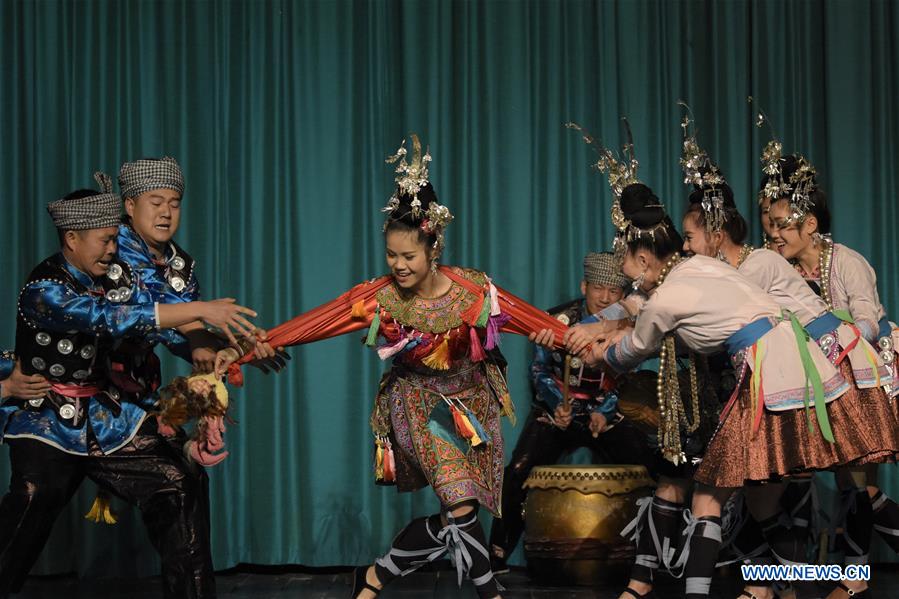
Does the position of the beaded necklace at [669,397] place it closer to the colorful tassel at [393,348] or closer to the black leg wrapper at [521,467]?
the colorful tassel at [393,348]

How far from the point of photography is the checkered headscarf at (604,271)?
5184 millimetres

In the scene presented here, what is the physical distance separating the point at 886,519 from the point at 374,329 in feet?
7.30

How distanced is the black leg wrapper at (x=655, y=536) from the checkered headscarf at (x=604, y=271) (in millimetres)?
1190

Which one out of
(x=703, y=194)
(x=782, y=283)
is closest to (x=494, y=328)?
(x=703, y=194)

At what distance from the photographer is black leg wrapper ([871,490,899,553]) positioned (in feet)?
14.6

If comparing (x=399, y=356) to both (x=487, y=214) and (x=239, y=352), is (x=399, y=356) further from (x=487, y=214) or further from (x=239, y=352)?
(x=487, y=214)

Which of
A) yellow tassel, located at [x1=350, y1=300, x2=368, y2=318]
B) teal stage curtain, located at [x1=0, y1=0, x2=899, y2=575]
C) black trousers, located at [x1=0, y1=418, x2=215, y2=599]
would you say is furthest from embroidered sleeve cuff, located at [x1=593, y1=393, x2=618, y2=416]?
black trousers, located at [x1=0, y1=418, x2=215, y2=599]

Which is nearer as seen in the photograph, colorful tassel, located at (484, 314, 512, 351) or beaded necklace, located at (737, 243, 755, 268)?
colorful tassel, located at (484, 314, 512, 351)

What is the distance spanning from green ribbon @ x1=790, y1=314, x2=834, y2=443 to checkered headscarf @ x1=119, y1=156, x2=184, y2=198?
2.26 meters

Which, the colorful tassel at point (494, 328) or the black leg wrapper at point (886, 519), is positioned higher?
the colorful tassel at point (494, 328)

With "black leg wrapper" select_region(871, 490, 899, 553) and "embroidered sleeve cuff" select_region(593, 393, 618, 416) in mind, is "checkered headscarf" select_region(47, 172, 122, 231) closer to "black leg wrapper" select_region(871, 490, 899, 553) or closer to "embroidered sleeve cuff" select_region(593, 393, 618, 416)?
"embroidered sleeve cuff" select_region(593, 393, 618, 416)

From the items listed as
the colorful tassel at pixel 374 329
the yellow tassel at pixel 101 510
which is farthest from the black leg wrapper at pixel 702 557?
the yellow tassel at pixel 101 510

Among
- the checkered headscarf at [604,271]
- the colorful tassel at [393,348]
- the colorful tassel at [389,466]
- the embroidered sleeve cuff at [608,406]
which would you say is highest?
the checkered headscarf at [604,271]

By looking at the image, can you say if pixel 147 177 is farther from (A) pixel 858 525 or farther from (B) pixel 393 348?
(A) pixel 858 525
